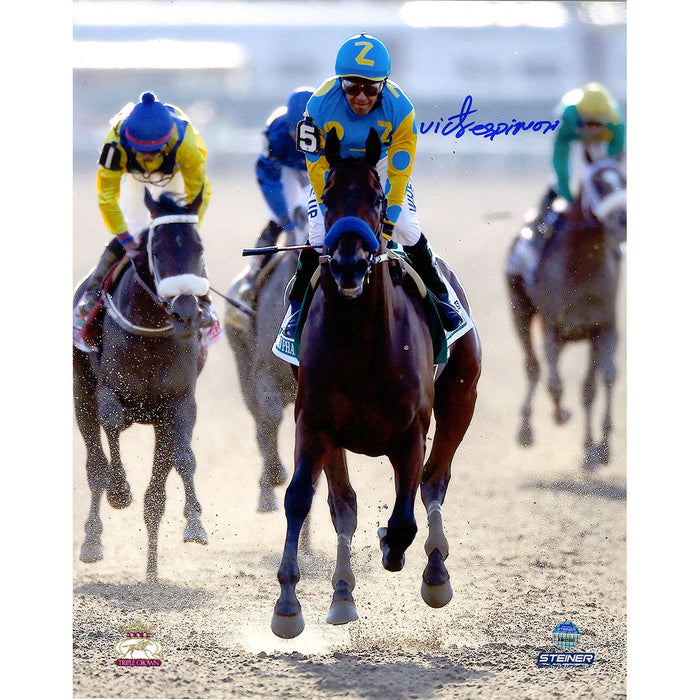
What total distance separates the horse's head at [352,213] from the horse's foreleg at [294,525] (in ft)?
2.62

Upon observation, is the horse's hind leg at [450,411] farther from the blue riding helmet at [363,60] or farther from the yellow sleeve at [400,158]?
the blue riding helmet at [363,60]

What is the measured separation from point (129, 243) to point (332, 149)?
75.2 inches

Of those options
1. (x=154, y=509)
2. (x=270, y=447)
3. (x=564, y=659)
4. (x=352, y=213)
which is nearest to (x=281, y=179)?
(x=270, y=447)

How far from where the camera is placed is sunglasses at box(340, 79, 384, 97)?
538 cm

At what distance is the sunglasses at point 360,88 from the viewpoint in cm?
538

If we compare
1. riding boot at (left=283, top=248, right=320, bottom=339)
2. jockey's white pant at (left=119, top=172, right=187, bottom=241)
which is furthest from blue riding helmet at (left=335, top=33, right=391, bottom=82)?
jockey's white pant at (left=119, top=172, right=187, bottom=241)

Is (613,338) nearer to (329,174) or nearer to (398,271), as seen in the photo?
(398,271)

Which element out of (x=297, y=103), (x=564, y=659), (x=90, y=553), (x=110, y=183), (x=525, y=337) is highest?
(x=297, y=103)

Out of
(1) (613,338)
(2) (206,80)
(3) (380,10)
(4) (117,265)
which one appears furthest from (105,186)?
(1) (613,338)

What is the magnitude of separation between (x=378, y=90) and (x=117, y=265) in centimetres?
209

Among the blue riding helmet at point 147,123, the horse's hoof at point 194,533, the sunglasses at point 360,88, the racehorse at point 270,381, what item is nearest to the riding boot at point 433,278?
the sunglasses at point 360,88

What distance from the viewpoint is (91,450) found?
23.3ft

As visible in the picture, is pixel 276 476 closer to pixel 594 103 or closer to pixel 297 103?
pixel 297 103

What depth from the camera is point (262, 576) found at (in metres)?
7.09
